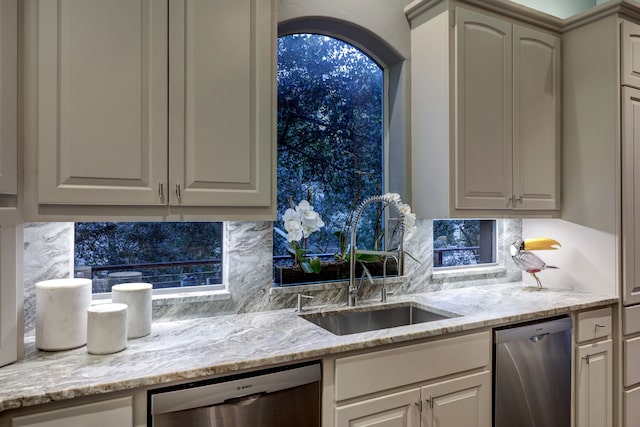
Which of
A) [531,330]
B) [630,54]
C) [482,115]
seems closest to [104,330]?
[531,330]

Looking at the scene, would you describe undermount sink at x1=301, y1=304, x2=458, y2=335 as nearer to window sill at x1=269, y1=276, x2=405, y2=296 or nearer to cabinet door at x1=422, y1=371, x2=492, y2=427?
window sill at x1=269, y1=276, x2=405, y2=296

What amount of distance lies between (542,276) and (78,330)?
2611mm

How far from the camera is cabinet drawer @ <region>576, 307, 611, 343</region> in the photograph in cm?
214

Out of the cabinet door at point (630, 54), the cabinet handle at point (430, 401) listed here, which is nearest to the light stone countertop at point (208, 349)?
the cabinet handle at point (430, 401)

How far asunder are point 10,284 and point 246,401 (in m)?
0.82

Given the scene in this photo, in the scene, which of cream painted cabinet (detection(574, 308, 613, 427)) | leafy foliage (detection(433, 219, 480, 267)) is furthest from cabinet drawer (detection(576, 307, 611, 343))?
leafy foliage (detection(433, 219, 480, 267))

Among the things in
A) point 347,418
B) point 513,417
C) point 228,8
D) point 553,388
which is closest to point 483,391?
point 513,417

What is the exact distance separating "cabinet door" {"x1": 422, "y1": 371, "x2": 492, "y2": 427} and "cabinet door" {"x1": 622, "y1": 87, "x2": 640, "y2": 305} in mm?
1144

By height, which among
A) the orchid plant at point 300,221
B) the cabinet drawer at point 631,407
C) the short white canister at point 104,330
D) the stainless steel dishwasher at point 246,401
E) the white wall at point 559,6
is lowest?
the cabinet drawer at point 631,407

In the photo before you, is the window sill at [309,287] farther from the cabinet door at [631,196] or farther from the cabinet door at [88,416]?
the cabinet door at [631,196]

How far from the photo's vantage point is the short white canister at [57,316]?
53.9 inches

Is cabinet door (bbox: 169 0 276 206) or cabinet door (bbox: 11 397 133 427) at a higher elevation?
cabinet door (bbox: 169 0 276 206)

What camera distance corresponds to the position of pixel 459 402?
174 cm

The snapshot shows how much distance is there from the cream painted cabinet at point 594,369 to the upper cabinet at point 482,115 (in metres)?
0.66
